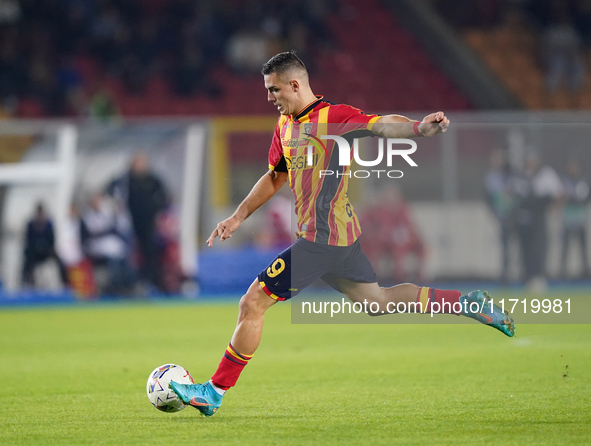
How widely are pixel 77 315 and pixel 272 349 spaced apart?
471 centimetres

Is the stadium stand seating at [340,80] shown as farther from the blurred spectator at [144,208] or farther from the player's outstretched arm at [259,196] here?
the player's outstretched arm at [259,196]

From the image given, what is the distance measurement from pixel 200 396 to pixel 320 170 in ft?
4.94

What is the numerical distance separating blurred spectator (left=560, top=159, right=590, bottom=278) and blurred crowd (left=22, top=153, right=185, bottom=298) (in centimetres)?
621

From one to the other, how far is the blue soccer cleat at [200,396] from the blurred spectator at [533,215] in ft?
33.8

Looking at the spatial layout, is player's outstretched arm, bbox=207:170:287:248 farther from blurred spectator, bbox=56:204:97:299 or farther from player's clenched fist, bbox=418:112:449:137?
blurred spectator, bbox=56:204:97:299

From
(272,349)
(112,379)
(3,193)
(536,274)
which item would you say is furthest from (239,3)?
(112,379)

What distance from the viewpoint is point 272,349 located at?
29.6 feet

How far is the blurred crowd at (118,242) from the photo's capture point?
1449cm

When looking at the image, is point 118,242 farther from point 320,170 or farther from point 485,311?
point 485,311

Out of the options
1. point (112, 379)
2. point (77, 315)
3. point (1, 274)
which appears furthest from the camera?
point (1, 274)

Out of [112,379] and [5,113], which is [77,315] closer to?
[112,379]

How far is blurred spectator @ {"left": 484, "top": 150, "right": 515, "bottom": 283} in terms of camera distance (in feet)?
48.8

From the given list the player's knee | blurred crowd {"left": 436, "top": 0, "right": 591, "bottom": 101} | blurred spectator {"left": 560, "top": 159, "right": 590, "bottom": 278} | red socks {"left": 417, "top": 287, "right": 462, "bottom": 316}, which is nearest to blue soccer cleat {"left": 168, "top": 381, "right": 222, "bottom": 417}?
the player's knee

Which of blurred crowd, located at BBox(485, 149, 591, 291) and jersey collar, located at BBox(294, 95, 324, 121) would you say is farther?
blurred crowd, located at BBox(485, 149, 591, 291)
